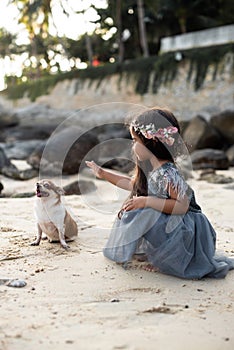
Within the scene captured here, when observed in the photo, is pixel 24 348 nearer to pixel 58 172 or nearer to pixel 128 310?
pixel 128 310

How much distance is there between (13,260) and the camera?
3.33 metres

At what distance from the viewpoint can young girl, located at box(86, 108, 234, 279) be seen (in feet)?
10.2

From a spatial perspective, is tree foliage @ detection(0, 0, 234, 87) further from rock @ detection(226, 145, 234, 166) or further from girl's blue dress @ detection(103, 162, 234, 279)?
girl's blue dress @ detection(103, 162, 234, 279)

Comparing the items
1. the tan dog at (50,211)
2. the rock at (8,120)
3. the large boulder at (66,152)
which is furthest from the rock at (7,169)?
the rock at (8,120)

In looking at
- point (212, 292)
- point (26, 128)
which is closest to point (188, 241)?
point (212, 292)

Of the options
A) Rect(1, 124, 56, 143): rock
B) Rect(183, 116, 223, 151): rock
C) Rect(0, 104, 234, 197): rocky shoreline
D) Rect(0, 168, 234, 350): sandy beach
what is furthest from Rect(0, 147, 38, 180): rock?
Rect(1, 124, 56, 143): rock

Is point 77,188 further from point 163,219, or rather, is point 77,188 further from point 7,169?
point 163,219

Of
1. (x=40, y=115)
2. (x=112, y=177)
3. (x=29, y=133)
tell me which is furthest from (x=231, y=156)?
(x=40, y=115)

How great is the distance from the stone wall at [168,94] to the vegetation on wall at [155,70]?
0.69 feet

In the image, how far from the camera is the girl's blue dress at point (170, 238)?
3104 mm

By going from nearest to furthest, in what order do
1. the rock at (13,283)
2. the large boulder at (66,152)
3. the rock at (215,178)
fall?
the rock at (13,283), the rock at (215,178), the large boulder at (66,152)

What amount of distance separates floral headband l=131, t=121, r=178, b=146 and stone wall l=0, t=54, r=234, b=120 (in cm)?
1480

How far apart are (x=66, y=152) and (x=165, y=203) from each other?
7708mm

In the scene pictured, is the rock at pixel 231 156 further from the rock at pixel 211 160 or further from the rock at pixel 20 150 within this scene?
the rock at pixel 20 150
